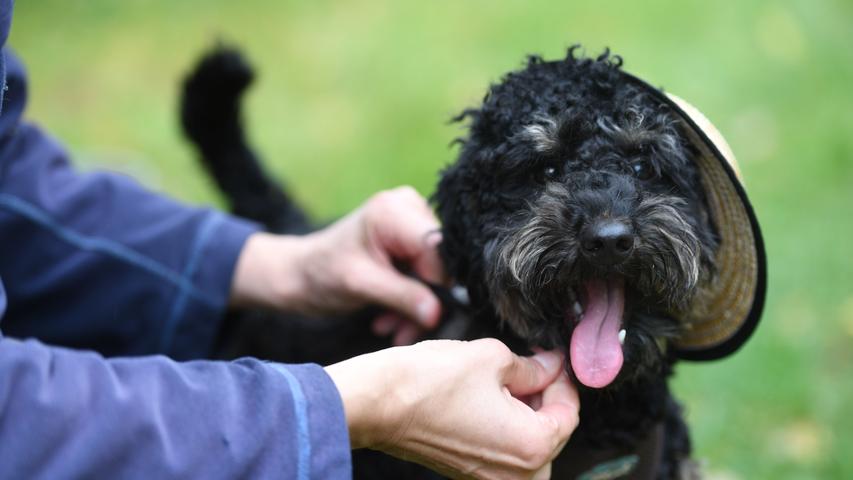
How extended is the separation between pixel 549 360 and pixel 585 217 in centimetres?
36

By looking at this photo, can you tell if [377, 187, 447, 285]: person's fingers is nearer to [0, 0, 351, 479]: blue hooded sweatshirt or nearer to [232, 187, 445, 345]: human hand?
[232, 187, 445, 345]: human hand

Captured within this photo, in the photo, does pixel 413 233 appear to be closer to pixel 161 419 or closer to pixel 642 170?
pixel 642 170

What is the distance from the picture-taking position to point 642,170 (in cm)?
207

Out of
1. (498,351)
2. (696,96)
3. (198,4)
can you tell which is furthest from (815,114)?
(198,4)

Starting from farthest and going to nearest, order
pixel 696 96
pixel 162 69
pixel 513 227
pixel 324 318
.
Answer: pixel 162 69
pixel 696 96
pixel 324 318
pixel 513 227

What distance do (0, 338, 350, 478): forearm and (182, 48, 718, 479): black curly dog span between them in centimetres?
59

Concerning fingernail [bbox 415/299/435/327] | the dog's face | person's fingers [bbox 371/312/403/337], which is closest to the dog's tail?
person's fingers [bbox 371/312/403/337]

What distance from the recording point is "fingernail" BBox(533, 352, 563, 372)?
2.00 m

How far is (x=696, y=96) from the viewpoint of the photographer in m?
5.53

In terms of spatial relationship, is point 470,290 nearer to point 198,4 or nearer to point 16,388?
point 16,388

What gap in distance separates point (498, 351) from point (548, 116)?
57cm

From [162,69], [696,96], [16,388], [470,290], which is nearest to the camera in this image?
[16,388]

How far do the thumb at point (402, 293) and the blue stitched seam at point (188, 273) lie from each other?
0.61 metres

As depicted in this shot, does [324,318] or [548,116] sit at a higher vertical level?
[548,116]
